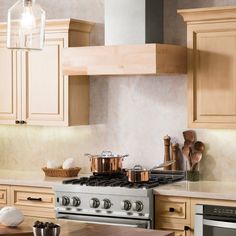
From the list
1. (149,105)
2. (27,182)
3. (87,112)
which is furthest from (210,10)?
(27,182)

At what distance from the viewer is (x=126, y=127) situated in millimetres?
6090

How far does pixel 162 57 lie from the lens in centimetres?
538

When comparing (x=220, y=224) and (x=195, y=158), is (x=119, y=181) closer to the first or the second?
(x=195, y=158)

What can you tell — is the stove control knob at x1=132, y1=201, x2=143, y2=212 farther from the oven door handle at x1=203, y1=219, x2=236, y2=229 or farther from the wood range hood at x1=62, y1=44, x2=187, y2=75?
the wood range hood at x1=62, y1=44, x2=187, y2=75

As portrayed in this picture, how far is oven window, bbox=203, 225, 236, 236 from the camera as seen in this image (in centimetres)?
490

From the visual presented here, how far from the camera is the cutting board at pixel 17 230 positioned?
353 cm

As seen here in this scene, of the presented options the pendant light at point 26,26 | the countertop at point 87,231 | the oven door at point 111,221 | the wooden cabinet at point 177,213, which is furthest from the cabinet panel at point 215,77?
the pendant light at point 26,26

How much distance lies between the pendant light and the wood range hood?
255cm

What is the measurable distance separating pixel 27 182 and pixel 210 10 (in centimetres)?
204

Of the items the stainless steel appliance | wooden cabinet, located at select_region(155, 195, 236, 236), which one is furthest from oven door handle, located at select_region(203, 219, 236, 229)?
wooden cabinet, located at select_region(155, 195, 236, 236)

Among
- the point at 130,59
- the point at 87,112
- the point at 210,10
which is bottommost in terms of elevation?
the point at 87,112

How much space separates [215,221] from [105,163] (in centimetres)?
111

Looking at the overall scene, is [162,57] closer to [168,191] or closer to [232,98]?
[232,98]

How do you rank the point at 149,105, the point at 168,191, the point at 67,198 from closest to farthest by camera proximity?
the point at 168,191 < the point at 67,198 < the point at 149,105
